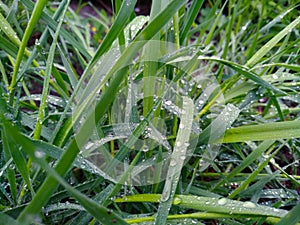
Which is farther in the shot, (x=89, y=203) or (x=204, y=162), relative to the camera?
Result: (x=204, y=162)

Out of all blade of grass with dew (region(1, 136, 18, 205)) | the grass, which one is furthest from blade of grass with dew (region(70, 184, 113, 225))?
blade of grass with dew (region(1, 136, 18, 205))

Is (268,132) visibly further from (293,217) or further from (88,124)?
(88,124)

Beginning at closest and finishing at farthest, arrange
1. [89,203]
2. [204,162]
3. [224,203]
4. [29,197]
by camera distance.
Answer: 1. [89,203]
2. [224,203]
3. [29,197]
4. [204,162]

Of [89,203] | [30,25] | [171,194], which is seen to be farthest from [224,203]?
[30,25]

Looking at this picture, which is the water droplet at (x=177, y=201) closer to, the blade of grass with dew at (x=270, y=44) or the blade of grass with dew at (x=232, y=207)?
the blade of grass with dew at (x=232, y=207)

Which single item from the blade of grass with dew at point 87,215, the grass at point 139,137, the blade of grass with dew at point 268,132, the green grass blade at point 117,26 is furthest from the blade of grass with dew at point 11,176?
the blade of grass with dew at point 268,132

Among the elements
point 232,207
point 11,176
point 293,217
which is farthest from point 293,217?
point 11,176

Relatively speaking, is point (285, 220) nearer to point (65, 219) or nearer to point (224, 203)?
point (224, 203)
